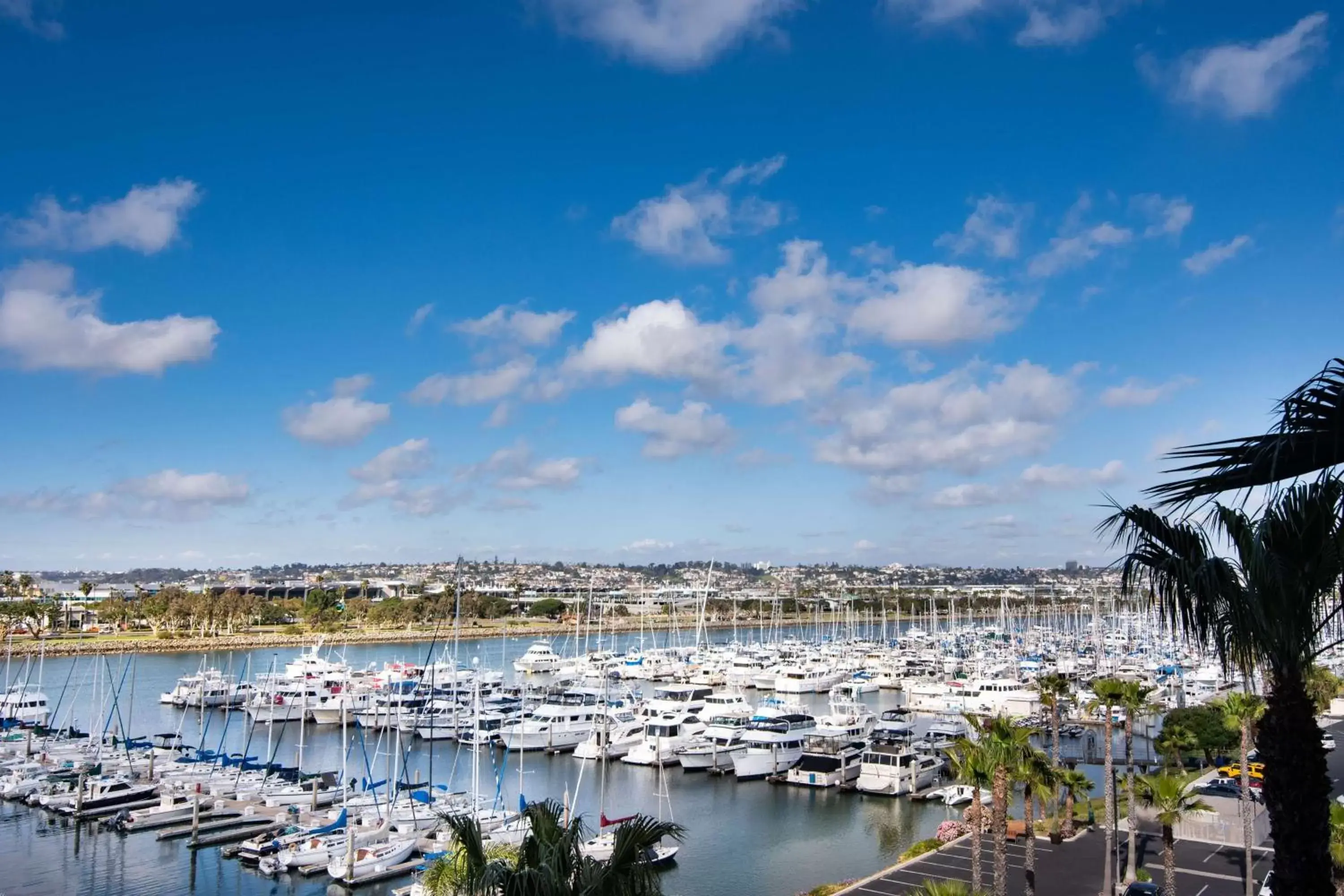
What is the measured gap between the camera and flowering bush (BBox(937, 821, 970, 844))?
34.6m

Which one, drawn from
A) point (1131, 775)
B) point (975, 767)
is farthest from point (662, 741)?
point (975, 767)

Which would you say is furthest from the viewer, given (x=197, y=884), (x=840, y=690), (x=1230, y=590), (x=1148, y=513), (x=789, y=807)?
(x=840, y=690)

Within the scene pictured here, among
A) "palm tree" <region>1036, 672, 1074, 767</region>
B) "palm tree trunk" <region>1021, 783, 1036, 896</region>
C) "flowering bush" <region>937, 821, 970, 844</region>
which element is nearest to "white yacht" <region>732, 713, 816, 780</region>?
"palm tree" <region>1036, 672, 1074, 767</region>

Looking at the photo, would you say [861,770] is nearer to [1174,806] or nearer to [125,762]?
[1174,806]

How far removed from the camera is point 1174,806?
25219 millimetres

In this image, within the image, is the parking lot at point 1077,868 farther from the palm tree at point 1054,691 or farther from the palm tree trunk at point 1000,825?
the palm tree trunk at point 1000,825

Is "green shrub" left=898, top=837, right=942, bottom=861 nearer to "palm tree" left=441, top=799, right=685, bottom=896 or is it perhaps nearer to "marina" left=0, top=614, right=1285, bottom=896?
"marina" left=0, top=614, right=1285, bottom=896

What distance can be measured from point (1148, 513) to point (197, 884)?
37016 mm

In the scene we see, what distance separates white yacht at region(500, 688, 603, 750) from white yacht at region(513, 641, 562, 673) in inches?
1610

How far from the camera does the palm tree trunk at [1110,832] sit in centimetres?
2677

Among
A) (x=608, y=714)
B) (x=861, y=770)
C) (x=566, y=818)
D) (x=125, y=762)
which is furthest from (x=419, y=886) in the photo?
(x=608, y=714)

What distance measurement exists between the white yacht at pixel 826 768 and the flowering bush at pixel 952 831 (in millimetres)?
15571

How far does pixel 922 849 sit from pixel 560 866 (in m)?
27.1

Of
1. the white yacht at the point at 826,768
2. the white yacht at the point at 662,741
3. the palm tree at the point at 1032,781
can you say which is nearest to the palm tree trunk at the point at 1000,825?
the palm tree at the point at 1032,781
